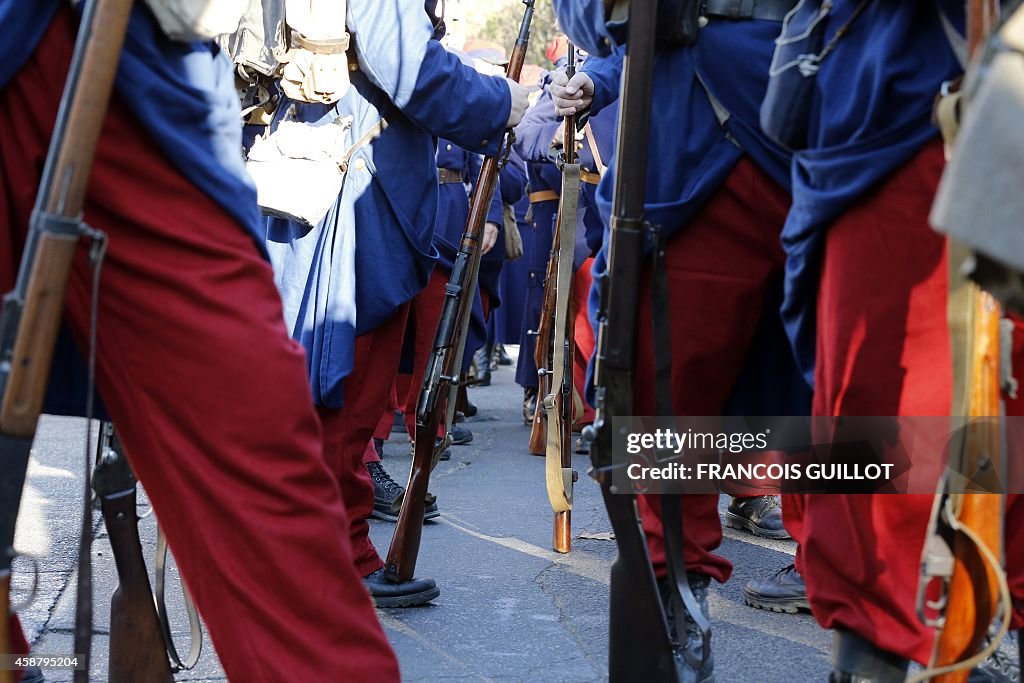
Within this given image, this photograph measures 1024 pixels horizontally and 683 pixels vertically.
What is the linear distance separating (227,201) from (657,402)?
94 centimetres

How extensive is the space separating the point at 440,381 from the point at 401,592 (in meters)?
0.62

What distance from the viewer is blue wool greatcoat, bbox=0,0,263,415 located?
1.87 metres

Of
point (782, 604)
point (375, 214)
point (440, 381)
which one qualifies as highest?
point (375, 214)

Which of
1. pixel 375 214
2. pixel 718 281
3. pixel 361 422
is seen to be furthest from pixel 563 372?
pixel 718 281

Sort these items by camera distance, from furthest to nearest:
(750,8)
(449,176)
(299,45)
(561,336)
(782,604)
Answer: (449,176) < (561,336) < (782,604) < (299,45) < (750,8)

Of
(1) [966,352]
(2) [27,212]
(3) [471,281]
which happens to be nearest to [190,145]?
(2) [27,212]

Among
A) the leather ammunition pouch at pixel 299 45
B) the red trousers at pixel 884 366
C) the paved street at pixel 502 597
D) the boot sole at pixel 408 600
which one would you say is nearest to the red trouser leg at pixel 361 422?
the boot sole at pixel 408 600

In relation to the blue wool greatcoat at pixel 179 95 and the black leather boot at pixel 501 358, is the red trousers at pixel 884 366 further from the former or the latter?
the black leather boot at pixel 501 358

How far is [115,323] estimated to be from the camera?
1.91 m

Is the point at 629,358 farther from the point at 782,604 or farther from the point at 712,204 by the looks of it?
the point at 782,604

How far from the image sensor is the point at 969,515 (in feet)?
6.06

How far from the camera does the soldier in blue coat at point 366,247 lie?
11.9 feet

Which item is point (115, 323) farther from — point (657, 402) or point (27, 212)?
point (657, 402)

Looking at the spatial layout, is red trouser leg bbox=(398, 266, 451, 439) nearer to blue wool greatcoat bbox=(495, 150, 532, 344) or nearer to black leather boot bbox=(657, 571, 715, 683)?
black leather boot bbox=(657, 571, 715, 683)
